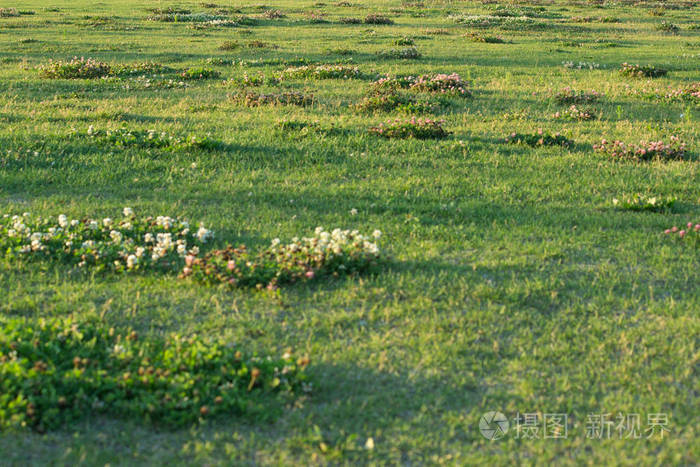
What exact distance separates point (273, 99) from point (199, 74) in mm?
4501

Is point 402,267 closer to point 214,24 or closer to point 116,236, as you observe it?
point 116,236

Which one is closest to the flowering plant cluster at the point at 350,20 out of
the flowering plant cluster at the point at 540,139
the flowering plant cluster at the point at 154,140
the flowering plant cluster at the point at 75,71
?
the flowering plant cluster at the point at 75,71

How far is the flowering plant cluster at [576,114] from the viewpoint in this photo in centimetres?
1429

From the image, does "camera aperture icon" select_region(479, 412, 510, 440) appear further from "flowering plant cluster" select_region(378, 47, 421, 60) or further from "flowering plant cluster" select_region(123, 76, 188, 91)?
"flowering plant cluster" select_region(378, 47, 421, 60)

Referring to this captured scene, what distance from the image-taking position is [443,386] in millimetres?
5246

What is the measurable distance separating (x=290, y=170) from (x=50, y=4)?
1643 inches

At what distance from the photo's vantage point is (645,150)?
37.3 feet

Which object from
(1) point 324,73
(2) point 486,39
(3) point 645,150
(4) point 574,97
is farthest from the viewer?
(2) point 486,39

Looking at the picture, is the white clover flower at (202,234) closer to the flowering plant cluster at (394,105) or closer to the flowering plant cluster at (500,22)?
the flowering plant cluster at (394,105)

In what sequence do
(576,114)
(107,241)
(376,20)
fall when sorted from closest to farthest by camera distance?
(107,241)
(576,114)
(376,20)

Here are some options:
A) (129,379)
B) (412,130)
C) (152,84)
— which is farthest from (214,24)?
(129,379)

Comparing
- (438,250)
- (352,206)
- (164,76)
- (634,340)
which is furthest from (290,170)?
(164,76)

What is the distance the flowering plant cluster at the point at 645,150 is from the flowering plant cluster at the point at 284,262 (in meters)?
6.20

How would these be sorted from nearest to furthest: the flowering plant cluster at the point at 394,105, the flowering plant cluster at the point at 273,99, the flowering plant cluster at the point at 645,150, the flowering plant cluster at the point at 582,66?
the flowering plant cluster at the point at 645,150
the flowering plant cluster at the point at 394,105
the flowering plant cluster at the point at 273,99
the flowering plant cluster at the point at 582,66
